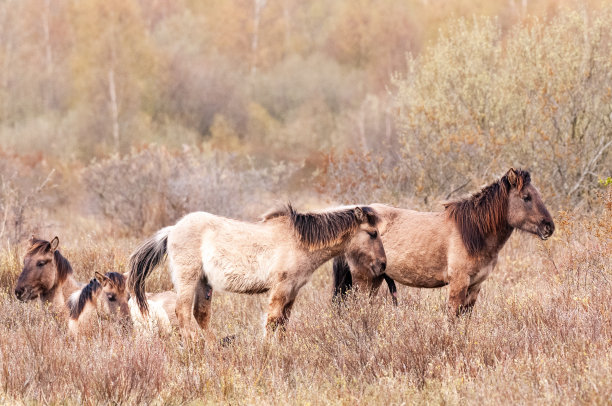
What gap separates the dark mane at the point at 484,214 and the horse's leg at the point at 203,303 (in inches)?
106

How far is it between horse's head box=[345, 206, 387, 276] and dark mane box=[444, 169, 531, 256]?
2.87 feet

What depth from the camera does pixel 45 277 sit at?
25.4 feet

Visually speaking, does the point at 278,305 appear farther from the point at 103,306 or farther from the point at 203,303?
the point at 103,306

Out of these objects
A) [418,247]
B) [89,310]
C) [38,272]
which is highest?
[418,247]

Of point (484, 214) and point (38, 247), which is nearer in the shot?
point (484, 214)

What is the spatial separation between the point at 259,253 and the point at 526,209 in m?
2.74

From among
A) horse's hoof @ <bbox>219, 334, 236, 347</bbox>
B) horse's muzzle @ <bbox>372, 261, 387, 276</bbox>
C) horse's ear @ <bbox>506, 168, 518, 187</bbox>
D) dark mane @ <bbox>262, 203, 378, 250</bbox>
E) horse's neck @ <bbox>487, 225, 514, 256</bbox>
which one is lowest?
horse's hoof @ <bbox>219, 334, 236, 347</bbox>

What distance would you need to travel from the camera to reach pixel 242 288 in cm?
686

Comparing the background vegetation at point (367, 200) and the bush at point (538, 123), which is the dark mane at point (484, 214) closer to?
the background vegetation at point (367, 200)

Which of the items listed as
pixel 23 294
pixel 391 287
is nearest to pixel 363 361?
pixel 391 287

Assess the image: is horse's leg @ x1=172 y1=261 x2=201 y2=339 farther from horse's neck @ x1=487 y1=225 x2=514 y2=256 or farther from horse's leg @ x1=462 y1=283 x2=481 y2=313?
horse's neck @ x1=487 y1=225 x2=514 y2=256

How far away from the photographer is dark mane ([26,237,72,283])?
7773 millimetres

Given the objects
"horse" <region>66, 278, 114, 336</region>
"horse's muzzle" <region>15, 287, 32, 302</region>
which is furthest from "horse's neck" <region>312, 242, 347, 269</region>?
"horse's muzzle" <region>15, 287, 32, 302</region>

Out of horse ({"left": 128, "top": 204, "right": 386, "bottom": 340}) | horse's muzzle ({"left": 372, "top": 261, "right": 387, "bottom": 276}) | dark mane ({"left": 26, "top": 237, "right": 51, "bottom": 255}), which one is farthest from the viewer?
dark mane ({"left": 26, "top": 237, "right": 51, "bottom": 255})
